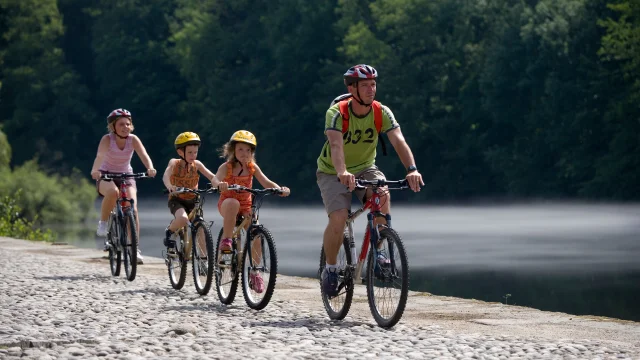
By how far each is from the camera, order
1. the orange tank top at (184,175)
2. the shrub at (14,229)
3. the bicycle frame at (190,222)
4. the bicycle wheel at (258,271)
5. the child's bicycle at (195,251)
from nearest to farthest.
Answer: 1. the bicycle wheel at (258,271)
2. the child's bicycle at (195,251)
3. the bicycle frame at (190,222)
4. the orange tank top at (184,175)
5. the shrub at (14,229)

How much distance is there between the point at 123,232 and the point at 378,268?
4.54 meters

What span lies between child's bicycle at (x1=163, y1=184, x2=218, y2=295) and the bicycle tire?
0.99ft

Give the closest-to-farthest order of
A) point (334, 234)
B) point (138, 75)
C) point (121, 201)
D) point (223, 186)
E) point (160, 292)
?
point (334, 234)
point (223, 186)
point (160, 292)
point (121, 201)
point (138, 75)

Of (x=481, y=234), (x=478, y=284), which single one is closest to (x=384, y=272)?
(x=478, y=284)

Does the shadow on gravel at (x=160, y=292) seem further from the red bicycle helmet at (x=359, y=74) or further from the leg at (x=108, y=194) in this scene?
the red bicycle helmet at (x=359, y=74)

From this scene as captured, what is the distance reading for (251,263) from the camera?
9367mm

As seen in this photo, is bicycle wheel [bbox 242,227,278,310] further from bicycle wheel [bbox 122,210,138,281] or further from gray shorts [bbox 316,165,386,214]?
bicycle wheel [bbox 122,210,138,281]

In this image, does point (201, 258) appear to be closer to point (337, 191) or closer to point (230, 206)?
point (230, 206)

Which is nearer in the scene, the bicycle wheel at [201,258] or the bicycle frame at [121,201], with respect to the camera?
the bicycle wheel at [201,258]

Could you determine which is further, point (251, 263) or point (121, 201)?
point (121, 201)

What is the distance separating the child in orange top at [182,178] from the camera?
36.1ft

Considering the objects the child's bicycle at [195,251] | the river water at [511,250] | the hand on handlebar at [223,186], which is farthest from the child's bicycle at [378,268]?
the river water at [511,250]

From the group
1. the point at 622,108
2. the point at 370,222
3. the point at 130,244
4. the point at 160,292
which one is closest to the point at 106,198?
the point at 130,244

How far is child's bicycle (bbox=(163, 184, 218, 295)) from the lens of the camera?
10.3 meters
